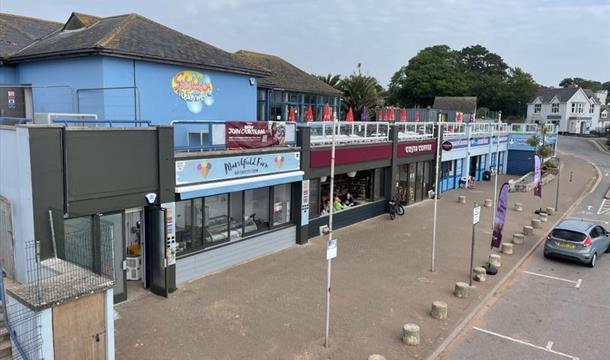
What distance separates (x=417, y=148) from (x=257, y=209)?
12.7 m

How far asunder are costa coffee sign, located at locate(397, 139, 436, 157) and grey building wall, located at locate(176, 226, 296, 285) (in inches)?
368

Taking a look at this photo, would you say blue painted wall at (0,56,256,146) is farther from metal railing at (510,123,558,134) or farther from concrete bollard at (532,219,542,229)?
metal railing at (510,123,558,134)

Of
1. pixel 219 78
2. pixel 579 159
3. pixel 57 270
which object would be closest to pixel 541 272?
pixel 219 78

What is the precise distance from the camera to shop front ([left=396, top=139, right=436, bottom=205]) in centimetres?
2520

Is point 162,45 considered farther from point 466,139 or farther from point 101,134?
point 466,139

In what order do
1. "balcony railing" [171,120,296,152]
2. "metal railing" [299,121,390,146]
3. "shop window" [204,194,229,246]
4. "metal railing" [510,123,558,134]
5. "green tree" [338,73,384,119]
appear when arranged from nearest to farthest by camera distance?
1. "balcony railing" [171,120,296,152]
2. "shop window" [204,194,229,246]
3. "metal railing" [299,121,390,146]
4. "metal railing" [510,123,558,134]
5. "green tree" [338,73,384,119]

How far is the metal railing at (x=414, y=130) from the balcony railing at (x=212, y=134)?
27.8ft

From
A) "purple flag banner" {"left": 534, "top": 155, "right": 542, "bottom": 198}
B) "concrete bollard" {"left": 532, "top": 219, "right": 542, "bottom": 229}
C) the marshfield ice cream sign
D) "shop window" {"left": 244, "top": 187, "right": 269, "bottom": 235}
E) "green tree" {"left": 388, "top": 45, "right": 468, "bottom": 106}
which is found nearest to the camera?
the marshfield ice cream sign

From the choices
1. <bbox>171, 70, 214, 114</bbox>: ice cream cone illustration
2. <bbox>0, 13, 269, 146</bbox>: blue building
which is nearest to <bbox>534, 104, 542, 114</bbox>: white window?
<bbox>0, 13, 269, 146</bbox>: blue building

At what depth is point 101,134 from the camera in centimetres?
1114

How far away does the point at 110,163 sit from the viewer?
37.6ft

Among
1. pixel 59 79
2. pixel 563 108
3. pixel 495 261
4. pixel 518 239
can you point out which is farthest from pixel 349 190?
pixel 563 108

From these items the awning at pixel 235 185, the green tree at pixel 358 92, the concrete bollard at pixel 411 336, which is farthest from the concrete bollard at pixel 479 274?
the green tree at pixel 358 92

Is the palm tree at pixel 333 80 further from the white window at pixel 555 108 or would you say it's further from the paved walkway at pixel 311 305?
the white window at pixel 555 108
